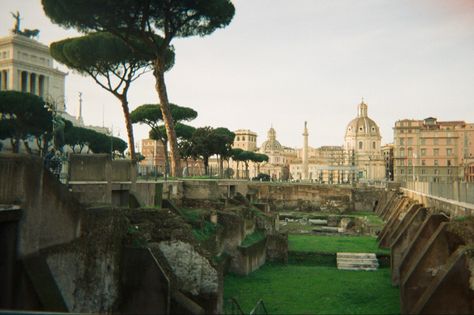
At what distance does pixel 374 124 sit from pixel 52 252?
10606 cm

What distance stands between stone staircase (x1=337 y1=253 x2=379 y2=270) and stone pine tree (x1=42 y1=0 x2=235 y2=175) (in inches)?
383

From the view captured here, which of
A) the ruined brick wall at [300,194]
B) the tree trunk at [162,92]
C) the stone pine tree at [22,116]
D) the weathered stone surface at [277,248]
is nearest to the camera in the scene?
the weathered stone surface at [277,248]

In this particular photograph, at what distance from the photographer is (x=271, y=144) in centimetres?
12238

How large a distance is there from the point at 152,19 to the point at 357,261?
1501 centimetres

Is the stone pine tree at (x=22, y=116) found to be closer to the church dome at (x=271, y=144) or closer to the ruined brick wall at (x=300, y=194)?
the ruined brick wall at (x=300, y=194)

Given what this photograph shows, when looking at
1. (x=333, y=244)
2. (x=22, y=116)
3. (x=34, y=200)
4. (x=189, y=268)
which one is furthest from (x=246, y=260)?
(x=22, y=116)

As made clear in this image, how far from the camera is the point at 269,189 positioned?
153 feet

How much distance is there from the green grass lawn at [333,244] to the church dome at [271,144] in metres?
96.3

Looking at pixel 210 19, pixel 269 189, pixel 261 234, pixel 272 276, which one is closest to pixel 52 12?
pixel 210 19

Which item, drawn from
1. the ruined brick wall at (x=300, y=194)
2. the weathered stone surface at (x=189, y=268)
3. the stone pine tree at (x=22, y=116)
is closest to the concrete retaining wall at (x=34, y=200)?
the weathered stone surface at (x=189, y=268)

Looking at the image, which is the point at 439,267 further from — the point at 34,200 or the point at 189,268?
the point at 34,200

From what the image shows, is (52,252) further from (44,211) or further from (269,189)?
(269,189)

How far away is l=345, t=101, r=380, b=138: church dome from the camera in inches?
4178

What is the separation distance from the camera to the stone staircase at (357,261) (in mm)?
17422
